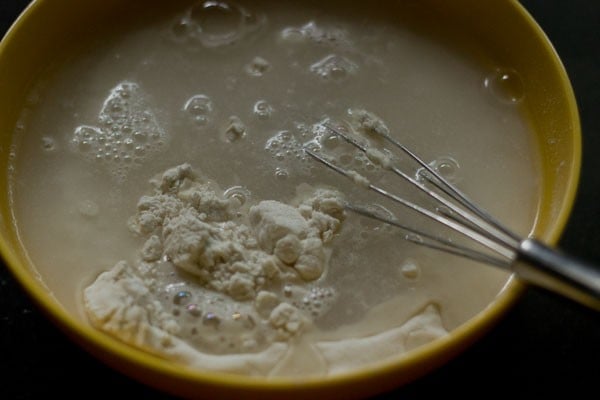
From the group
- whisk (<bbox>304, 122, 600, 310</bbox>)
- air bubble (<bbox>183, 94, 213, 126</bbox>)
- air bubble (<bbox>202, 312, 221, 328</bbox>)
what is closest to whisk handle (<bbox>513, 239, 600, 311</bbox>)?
whisk (<bbox>304, 122, 600, 310</bbox>)

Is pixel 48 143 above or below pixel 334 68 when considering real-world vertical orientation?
below

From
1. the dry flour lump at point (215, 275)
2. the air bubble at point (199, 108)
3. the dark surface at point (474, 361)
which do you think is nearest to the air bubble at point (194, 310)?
the dry flour lump at point (215, 275)

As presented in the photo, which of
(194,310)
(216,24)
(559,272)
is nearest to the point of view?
(559,272)

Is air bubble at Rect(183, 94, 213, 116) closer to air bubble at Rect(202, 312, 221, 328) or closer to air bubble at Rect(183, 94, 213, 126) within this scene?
air bubble at Rect(183, 94, 213, 126)

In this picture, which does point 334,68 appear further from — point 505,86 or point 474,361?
point 474,361

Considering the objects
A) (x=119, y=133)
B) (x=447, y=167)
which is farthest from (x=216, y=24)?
(x=447, y=167)

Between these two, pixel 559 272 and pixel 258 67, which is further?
pixel 258 67

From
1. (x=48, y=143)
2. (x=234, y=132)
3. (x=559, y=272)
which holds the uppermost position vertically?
(x=559, y=272)

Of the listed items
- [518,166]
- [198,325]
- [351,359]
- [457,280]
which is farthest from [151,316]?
[518,166]

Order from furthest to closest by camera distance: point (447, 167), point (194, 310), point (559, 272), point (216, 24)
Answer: point (216, 24)
point (447, 167)
point (194, 310)
point (559, 272)
